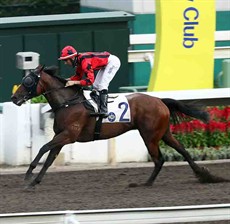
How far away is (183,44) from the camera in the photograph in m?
14.0

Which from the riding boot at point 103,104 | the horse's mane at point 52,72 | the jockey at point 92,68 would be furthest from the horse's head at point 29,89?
the riding boot at point 103,104

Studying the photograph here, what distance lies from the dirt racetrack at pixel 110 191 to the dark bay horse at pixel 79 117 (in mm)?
343

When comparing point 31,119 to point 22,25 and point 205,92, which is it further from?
point 22,25

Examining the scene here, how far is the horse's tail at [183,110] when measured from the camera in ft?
38.9

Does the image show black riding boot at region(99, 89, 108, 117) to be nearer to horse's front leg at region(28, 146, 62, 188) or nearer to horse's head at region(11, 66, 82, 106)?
horse's head at region(11, 66, 82, 106)

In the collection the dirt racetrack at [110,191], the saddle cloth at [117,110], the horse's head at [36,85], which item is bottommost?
the dirt racetrack at [110,191]

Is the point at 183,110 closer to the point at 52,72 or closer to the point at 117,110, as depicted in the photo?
the point at 117,110

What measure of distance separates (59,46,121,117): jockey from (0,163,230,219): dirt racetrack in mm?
1054

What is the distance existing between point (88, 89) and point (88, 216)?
579cm

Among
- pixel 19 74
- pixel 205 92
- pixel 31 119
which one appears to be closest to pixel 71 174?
pixel 31 119

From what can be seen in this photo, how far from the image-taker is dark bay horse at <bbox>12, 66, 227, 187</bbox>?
1123 cm

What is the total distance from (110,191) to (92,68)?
1.54 meters

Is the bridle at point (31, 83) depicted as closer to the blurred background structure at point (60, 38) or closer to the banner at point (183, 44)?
the banner at point (183, 44)

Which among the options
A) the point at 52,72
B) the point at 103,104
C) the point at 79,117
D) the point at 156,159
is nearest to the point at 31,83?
→ the point at 52,72
